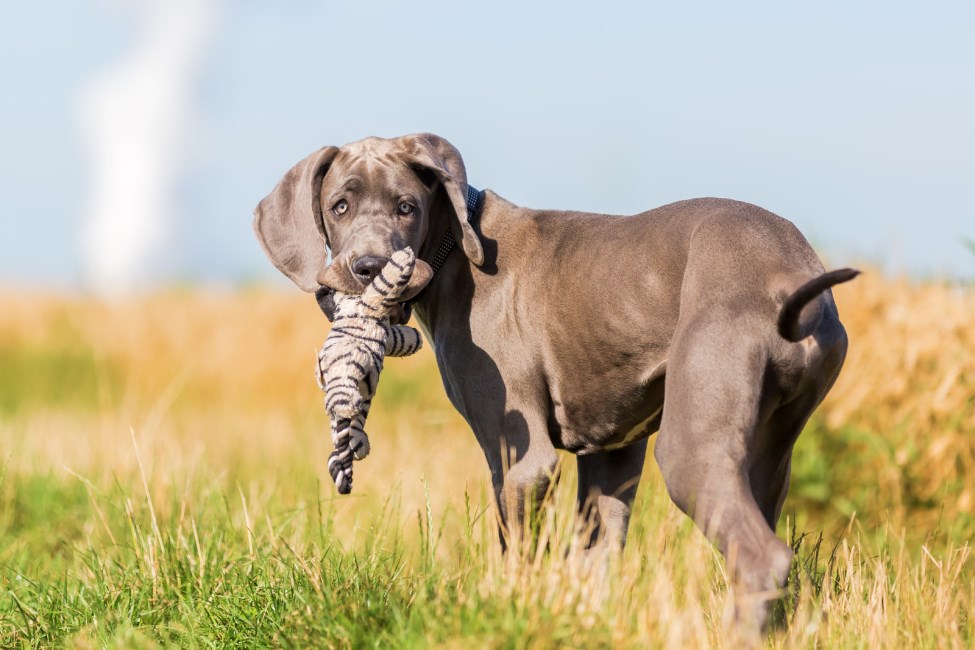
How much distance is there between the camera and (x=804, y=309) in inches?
136

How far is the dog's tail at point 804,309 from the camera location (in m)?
3.23

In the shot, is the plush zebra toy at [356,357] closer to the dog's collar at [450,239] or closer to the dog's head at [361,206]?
the dog's head at [361,206]

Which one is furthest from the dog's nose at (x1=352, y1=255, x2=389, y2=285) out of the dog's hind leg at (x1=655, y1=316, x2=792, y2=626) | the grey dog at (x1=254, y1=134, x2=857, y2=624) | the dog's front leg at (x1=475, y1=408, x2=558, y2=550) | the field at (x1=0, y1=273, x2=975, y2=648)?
the dog's hind leg at (x1=655, y1=316, x2=792, y2=626)

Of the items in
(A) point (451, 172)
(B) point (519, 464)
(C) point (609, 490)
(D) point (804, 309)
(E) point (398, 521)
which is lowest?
(E) point (398, 521)

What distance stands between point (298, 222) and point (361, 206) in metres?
0.31

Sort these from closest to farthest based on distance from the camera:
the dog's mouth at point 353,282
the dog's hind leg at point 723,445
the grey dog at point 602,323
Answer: the dog's hind leg at point 723,445
the grey dog at point 602,323
the dog's mouth at point 353,282

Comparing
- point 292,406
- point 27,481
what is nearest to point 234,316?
point 292,406

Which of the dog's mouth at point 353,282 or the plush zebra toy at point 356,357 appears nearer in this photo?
the plush zebra toy at point 356,357

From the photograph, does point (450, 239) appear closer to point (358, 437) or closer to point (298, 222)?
point (298, 222)

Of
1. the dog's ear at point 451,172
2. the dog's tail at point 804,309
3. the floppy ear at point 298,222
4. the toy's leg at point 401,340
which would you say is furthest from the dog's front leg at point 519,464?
the dog's tail at point 804,309

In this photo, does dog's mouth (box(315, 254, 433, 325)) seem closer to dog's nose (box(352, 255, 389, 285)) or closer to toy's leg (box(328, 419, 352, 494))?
dog's nose (box(352, 255, 389, 285))

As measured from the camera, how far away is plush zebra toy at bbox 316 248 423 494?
12.8ft

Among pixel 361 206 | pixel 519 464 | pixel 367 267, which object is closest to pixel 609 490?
pixel 519 464

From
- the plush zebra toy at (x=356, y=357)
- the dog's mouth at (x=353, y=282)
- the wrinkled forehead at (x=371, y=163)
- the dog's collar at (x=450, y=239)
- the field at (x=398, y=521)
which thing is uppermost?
the wrinkled forehead at (x=371, y=163)
